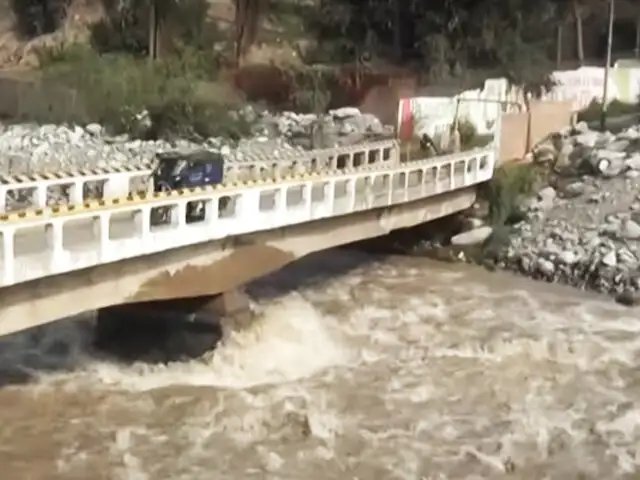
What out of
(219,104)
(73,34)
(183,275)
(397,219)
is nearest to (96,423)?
(183,275)

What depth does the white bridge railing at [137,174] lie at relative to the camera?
1588 centimetres

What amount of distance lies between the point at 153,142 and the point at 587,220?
10709 millimetres

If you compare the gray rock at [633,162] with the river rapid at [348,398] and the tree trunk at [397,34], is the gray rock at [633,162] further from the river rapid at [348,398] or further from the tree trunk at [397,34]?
the tree trunk at [397,34]

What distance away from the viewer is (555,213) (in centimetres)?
2609

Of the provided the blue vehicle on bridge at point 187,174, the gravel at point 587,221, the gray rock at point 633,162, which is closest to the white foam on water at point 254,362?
the blue vehicle on bridge at point 187,174

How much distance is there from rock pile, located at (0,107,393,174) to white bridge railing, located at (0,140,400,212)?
0.61 meters

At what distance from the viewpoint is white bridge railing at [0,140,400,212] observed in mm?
15875

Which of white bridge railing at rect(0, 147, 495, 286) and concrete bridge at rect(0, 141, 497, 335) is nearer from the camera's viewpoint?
white bridge railing at rect(0, 147, 495, 286)

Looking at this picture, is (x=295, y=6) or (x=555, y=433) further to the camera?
(x=295, y=6)

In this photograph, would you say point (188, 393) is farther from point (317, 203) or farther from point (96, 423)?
point (317, 203)

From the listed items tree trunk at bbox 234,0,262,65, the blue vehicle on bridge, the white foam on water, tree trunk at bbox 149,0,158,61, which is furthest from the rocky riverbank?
tree trunk at bbox 149,0,158,61

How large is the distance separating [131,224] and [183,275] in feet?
4.26

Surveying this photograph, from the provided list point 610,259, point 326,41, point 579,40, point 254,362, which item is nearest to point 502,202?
point 610,259

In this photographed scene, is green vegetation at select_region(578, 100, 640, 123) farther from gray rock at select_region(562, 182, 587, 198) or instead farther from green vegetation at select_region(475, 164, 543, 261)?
green vegetation at select_region(475, 164, 543, 261)
